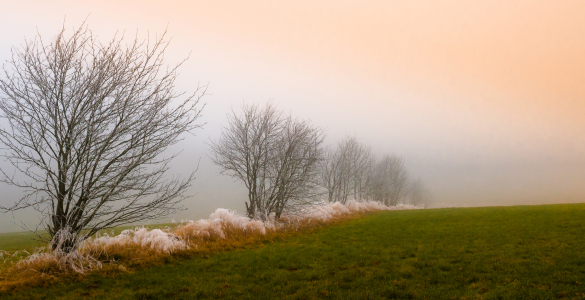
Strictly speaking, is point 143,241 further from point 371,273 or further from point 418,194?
point 418,194

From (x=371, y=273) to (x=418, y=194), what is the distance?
7043cm

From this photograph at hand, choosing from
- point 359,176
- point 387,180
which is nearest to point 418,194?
point 387,180

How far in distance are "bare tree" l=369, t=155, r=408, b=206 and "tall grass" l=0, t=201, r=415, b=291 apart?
28939 mm

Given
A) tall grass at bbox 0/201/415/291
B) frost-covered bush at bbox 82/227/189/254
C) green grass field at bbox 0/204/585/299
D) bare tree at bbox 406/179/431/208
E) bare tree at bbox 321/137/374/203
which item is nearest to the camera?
green grass field at bbox 0/204/585/299

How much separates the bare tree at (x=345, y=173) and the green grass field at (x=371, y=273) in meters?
21.4

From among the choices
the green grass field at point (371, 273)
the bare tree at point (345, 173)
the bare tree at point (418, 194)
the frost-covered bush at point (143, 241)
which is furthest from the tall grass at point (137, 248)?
the bare tree at point (418, 194)

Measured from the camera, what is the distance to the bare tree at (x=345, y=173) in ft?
117

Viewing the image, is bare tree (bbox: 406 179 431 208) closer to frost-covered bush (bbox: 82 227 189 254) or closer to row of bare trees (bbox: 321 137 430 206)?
row of bare trees (bbox: 321 137 430 206)

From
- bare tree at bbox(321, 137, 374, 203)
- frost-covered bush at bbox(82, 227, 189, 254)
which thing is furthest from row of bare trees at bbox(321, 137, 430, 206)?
frost-covered bush at bbox(82, 227, 189, 254)

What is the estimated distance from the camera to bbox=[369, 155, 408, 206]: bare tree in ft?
150

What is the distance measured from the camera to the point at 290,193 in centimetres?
2020

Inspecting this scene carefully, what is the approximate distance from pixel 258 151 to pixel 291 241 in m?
6.84

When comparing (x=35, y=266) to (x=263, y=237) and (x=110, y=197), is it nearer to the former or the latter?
(x=110, y=197)

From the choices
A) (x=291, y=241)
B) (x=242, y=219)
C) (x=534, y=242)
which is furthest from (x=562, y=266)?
(x=242, y=219)
